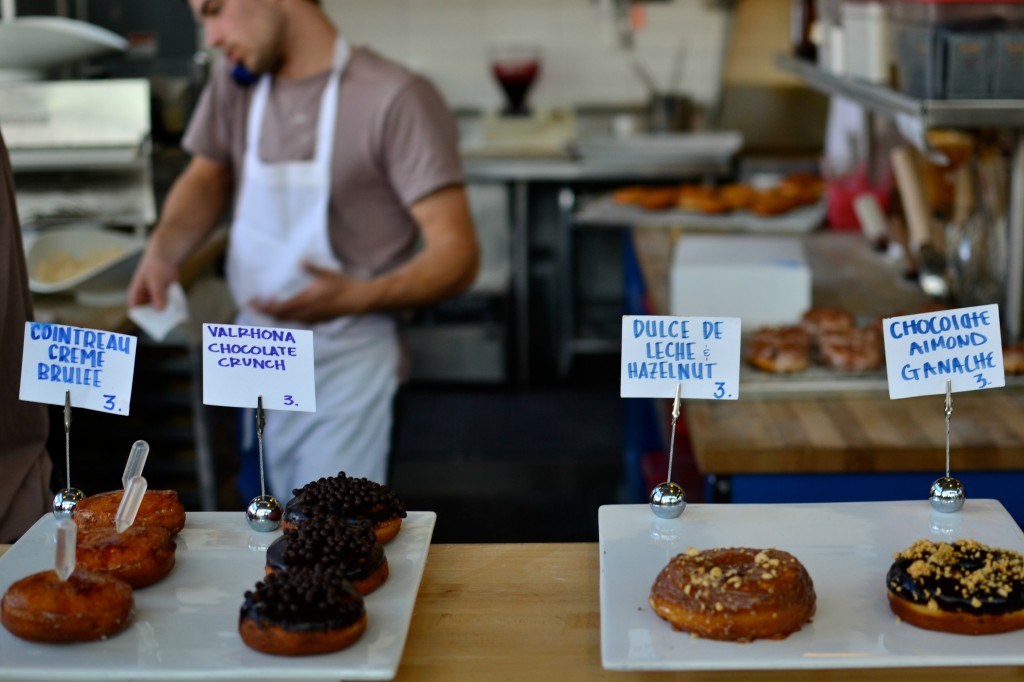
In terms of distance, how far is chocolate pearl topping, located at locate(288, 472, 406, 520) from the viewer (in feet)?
4.68

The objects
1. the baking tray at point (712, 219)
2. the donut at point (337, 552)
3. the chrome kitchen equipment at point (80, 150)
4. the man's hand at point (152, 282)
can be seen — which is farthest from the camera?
the baking tray at point (712, 219)

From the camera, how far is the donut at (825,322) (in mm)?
2684

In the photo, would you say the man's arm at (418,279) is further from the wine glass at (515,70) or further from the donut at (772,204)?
the wine glass at (515,70)

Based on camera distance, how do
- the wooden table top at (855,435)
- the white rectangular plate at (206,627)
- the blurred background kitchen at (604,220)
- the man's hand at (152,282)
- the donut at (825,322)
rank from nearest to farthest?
1. the white rectangular plate at (206,627)
2. the wooden table top at (855,435)
3. the blurred background kitchen at (604,220)
4. the donut at (825,322)
5. the man's hand at (152,282)

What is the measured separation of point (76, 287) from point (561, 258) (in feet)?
9.60

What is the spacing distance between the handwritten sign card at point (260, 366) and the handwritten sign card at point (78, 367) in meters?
0.10

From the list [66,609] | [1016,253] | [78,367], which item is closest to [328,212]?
[78,367]

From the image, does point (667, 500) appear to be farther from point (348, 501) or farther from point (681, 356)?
point (348, 501)

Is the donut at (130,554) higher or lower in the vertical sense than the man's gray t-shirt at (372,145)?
lower

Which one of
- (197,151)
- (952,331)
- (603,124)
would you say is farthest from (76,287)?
(603,124)

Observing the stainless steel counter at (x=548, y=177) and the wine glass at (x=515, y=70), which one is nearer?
the stainless steel counter at (x=548, y=177)

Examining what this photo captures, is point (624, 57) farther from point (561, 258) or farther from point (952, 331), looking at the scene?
point (952, 331)

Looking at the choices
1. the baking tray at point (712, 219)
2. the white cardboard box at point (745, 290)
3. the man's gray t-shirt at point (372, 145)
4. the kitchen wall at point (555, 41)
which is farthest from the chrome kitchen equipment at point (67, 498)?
the kitchen wall at point (555, 41)

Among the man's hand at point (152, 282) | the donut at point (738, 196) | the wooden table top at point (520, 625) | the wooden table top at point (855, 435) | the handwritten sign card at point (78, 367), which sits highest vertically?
the handwritten sign card at point (78, 367)
